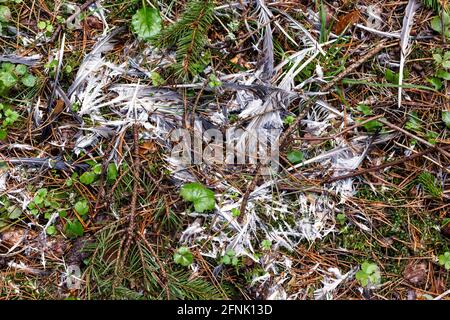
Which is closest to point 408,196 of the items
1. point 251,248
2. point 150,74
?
point 251,248

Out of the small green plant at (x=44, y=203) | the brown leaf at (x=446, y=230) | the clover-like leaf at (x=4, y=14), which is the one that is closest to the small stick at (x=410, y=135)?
the brown leaf at (x=446, y=230)

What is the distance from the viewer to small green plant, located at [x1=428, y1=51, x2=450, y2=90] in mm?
2611

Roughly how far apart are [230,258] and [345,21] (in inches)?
60.3

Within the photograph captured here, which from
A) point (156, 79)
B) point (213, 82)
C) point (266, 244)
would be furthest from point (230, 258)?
point (156, 79)

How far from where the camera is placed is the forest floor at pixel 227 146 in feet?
8.16

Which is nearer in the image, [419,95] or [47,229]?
[47,229]

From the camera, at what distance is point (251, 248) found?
97.7 inches

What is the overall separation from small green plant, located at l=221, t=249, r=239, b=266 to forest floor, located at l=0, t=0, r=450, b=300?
0.01 meters

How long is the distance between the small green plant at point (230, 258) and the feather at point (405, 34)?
1.28 meters

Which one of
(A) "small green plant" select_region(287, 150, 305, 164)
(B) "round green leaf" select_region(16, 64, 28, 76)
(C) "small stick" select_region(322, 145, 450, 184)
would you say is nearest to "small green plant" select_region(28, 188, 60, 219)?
(B) "round green leaf" select_region(16, 64, 28, 76)

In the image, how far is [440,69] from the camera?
263 cm

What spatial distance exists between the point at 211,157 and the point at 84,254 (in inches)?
35.1

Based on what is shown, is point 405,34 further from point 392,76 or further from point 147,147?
point 147,147

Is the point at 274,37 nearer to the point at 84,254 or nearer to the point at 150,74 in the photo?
the point at 150,74
